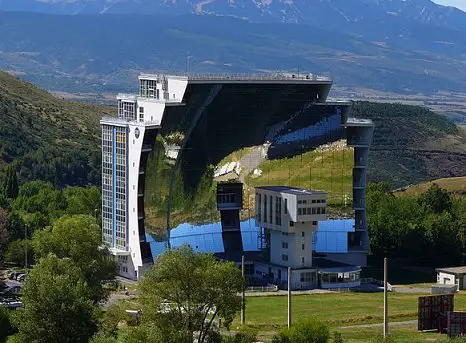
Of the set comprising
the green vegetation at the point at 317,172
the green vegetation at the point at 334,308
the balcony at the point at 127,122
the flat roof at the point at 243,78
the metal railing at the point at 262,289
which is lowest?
the green vegetation at the point at 334,308

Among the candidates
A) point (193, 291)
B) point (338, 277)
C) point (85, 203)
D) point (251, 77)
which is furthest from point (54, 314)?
point (85, 203)

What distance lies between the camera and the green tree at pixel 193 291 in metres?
52.2

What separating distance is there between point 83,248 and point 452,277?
1060 inches

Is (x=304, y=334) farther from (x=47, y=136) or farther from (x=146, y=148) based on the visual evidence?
(x=47, y=136)

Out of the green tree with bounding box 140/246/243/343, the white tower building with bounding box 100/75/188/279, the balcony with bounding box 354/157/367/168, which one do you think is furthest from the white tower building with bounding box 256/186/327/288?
the green tree with bounding box 140/246/243/343

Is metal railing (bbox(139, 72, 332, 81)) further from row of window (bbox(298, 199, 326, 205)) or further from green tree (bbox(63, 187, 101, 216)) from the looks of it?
green tree (bbox(63, 187, 101, 216))

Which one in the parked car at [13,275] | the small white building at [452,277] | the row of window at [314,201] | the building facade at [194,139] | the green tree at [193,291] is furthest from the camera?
the building facade at [194,139]

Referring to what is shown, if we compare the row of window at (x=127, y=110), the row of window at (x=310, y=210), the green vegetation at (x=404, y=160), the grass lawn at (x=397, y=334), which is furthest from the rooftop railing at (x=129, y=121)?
the green vegetation at (x=404, y=160)

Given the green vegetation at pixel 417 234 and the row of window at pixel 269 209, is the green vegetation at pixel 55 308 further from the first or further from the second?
the green vegetation at pixel 417 234

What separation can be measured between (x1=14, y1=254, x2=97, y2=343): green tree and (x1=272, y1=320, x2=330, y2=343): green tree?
26.4 ft

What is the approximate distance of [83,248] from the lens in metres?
67.0

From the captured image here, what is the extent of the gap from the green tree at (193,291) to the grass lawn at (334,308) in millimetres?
14353

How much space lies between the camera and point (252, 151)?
299 feet

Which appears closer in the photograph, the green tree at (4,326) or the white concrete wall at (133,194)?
the green tree at (4,326)
